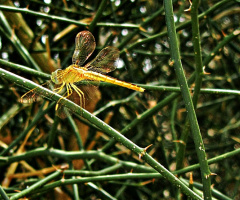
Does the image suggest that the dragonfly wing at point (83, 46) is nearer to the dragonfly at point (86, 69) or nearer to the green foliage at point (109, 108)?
the dragonfly at point (86, 69)

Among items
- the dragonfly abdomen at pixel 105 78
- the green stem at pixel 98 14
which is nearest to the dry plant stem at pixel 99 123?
the dragonfly abdomen at pixel 105 78

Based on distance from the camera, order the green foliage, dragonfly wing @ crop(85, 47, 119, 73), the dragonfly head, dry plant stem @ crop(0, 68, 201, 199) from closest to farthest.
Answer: dry plant stem @ crop(0, 68, 201, 199), the dragonfly head, dragonfly wing @ crop(85, 47, 119, 73), the green foliage

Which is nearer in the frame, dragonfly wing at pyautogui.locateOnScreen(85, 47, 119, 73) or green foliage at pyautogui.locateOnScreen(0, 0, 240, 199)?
dragonfly wing at pyautogui.locateOnScreen(85, 47, 119, 73)

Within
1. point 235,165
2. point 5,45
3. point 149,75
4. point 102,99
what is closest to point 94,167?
point 102,99

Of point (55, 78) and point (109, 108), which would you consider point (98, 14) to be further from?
point (109, 108)

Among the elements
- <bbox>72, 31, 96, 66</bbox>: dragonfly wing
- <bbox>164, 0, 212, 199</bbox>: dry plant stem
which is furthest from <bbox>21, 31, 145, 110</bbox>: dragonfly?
<bbox>164, 0, 212, 199</bbox>: dry plant stem

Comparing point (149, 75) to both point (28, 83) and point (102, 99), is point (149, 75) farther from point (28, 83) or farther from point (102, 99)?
point (28, 83)

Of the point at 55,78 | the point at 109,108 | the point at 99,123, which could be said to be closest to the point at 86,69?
the point at 55,78

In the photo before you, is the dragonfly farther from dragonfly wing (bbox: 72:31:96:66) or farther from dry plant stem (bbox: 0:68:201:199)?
dry plant stem (bbox: 0:68:201:199)

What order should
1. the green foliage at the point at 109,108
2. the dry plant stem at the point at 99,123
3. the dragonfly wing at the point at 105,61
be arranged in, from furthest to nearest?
1. the green foliage at the point at 109,108
2. the dragonfly wing at the point at 105,61
3. the dry plant stem at the point at 99,123
